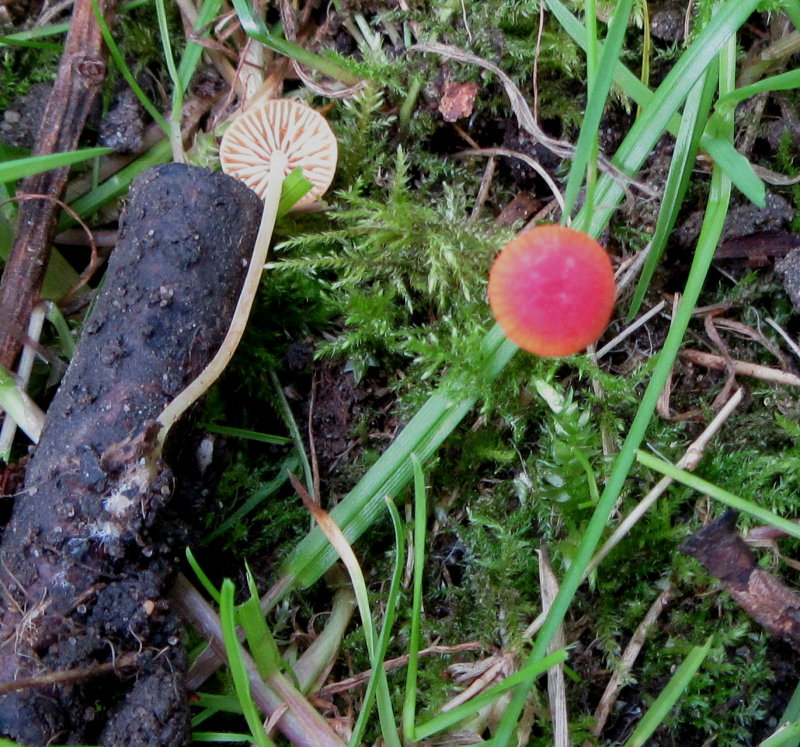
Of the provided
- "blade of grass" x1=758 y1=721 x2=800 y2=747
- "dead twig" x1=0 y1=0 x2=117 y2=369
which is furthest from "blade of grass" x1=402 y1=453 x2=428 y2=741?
"dead twig" x1=0 y1=0 x2=117 y2=369

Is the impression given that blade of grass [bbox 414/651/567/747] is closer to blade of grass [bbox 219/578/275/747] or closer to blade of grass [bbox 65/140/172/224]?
blade of grass [bbox 219/578/275/747]

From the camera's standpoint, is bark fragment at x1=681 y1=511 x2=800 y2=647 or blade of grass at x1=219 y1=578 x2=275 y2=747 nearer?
blade of grass at x1=219 y1=578 x2=275 y2=747

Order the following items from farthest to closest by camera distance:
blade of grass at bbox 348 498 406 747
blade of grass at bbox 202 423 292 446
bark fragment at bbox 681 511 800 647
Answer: blade of grass at bbox 202 423 292 446
bark fragment at bbox 681 511 800 647
blade of grass at bbox 348 498 406 747

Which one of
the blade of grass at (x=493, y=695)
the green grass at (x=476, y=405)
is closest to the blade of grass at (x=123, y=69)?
the green grass at (x=476, y=405)

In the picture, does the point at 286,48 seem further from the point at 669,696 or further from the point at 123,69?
the point at 669,696

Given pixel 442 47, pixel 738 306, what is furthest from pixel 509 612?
pixel 442 47

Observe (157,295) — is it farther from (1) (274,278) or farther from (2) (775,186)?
(2) (775,186)

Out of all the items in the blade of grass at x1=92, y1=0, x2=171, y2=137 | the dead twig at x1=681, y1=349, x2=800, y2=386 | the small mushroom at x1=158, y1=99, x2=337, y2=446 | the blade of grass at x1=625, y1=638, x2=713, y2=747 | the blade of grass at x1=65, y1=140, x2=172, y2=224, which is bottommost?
the blade of grass at x1=625, y1=638, x2=713, y2=747
